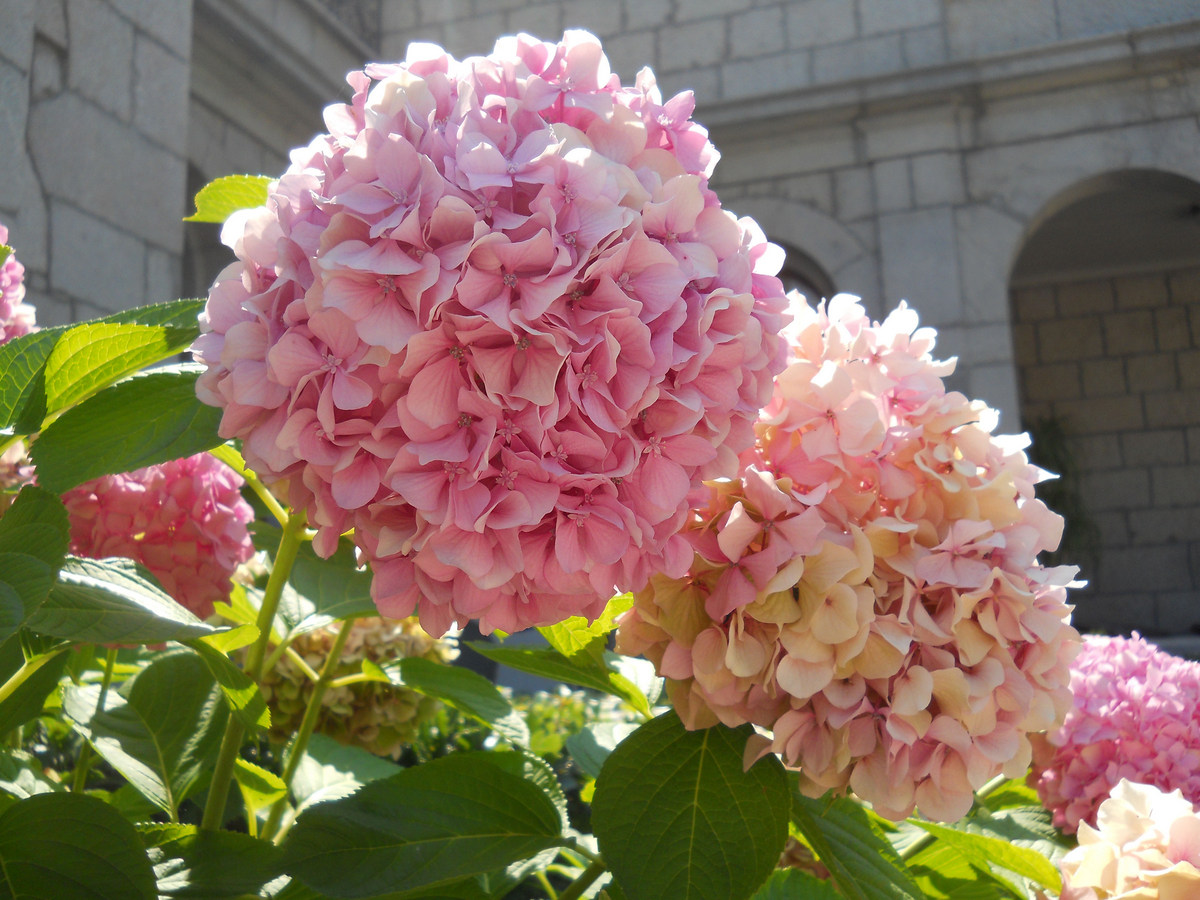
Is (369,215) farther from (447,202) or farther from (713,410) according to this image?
(713,410)

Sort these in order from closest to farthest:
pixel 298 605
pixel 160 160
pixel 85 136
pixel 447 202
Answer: pixel 447 202, pixel 298 605, pixel 85 136, pixel 160 160

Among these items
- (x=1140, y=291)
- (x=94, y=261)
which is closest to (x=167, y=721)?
(x=94, y=261)

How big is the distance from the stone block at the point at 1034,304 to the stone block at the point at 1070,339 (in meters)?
0.07

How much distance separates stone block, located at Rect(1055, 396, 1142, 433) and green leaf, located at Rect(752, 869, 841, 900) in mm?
7839

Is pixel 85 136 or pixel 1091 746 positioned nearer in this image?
pixel 1091 746

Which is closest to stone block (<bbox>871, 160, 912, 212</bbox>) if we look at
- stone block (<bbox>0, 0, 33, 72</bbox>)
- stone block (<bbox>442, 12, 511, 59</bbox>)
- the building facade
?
the building facade

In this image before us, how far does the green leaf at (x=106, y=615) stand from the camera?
16.1 inches

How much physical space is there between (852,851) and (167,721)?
43cm

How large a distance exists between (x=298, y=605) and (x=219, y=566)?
10cm

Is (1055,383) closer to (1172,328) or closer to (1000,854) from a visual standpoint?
(1172,328)

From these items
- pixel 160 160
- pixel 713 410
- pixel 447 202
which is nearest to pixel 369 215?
pixel 447 202

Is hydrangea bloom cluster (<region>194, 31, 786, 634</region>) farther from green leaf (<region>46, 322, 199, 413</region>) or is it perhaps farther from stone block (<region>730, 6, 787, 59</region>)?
stone block (<region>730, 6, 787, 59</region>)

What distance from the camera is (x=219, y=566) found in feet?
2.49

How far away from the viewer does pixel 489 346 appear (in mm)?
391
